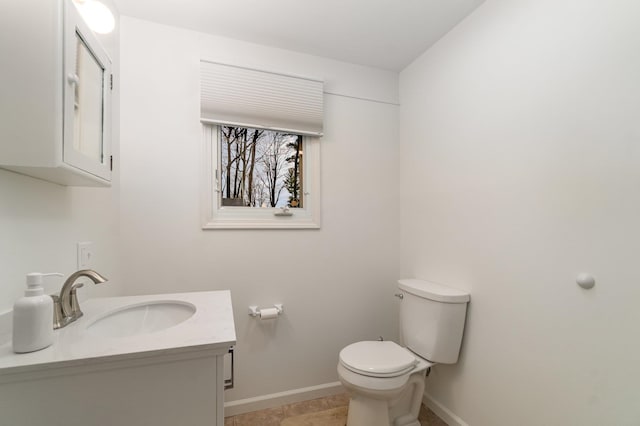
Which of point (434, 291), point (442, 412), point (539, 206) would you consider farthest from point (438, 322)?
point (539, 206)

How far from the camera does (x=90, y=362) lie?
0.67 m

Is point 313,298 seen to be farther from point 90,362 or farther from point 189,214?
point 90,362

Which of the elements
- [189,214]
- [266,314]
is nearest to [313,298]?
[266,314]

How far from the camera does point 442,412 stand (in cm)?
165

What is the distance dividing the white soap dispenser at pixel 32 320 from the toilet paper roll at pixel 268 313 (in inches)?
41.2

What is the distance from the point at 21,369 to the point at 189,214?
3.50 ft

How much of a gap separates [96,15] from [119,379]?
4.48 feet

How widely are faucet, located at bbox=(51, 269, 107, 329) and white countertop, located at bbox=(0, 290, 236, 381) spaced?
0.02m

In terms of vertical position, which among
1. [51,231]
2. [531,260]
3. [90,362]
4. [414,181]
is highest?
[414,181]


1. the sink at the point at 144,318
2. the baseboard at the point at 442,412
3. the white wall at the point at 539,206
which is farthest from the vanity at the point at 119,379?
the baseboard at the point at 442,412

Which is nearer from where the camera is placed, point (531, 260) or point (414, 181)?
point (531, 260)

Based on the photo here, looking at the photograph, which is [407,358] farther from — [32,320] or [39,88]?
[39,88]

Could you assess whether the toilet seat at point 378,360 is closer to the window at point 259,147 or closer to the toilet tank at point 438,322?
the toilet tank at point 438,322

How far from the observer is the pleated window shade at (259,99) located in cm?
164
